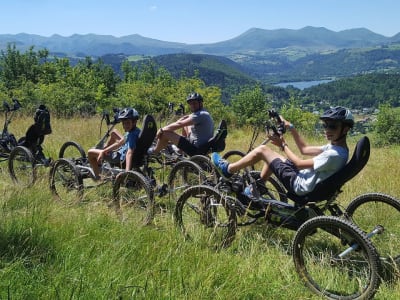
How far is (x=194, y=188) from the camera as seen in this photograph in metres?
3.72

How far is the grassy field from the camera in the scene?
2.44 metres

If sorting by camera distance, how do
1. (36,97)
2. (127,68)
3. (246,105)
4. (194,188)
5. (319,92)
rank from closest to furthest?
(194,188) < (36,97) < (246,105) < (127,68) < (319,92)

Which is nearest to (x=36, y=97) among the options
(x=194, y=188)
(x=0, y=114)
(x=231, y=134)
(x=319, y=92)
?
(x=0, y=114)

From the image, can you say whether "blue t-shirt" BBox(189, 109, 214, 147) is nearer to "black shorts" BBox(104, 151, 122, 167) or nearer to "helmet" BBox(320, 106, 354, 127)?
"black shorts" BBox(104, 151, 122, 167)

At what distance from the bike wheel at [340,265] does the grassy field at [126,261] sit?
0.13 metres

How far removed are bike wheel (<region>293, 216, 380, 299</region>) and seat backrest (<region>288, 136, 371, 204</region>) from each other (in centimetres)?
39

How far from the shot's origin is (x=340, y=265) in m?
3.18

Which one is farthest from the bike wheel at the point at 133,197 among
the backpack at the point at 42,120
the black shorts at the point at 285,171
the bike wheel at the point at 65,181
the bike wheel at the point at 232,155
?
the backpack at the point at 42,120

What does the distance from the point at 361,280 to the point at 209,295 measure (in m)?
1.24

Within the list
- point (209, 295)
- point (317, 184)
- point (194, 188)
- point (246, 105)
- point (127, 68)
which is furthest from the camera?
point (127, 68)

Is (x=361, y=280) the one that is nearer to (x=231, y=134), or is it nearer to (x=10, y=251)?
(x=10, y=251)

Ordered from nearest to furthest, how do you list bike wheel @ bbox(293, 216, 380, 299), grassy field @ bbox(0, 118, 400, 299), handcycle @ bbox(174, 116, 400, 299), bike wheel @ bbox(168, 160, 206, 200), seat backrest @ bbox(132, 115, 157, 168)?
grassy field @ bbox(0, 118, 400, 299) → bike wheel @ bbox(293, 216, 380, 299) → handcycle @ bbox(174, 116, 400, 299) → seat backrest @ bbox(132, 115, 157, 168) → bike wheel @ bbox(168, 160, 206, 200)

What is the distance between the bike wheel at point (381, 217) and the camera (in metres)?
3.51

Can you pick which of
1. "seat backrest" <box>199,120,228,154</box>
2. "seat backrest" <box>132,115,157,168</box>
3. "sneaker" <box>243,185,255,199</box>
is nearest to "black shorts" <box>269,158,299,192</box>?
"sneaker" <box>243,185,255,199</box>
